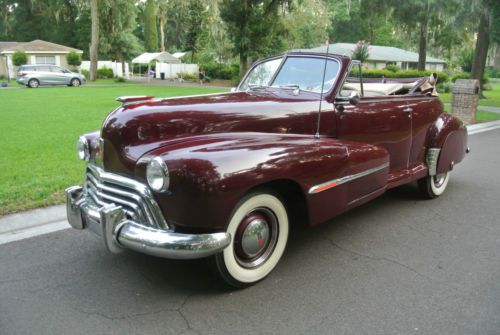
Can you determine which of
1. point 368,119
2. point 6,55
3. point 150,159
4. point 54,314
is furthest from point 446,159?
point 6,55

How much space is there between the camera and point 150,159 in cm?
298

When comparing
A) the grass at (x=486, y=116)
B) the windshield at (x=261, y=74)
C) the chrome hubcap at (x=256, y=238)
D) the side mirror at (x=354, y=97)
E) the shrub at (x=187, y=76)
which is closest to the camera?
the chrome hubcap at (x=256, y=238)

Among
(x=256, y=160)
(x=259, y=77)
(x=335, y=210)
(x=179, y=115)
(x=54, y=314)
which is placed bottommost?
(x=54, y=314)

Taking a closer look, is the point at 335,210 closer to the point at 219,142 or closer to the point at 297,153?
the point at 297,153

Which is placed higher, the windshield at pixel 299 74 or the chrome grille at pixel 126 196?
the windshield at pixel 299 74

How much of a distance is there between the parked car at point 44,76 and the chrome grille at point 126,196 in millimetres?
26549

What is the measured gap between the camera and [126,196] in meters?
3.09

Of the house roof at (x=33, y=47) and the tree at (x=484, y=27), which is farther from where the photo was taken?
the house roof at (x=33, y=47)

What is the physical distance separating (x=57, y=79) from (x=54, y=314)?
91.4ft

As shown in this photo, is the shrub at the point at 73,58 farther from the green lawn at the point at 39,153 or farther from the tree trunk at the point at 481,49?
the tree trunk at the point at 481,49

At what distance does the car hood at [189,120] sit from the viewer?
3242 mm

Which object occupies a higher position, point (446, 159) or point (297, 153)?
point (297, 153)

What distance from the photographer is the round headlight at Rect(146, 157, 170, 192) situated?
280 cm

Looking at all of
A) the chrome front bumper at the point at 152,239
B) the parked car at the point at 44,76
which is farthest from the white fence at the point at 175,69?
the chrome front bumper at the point at 152,239
